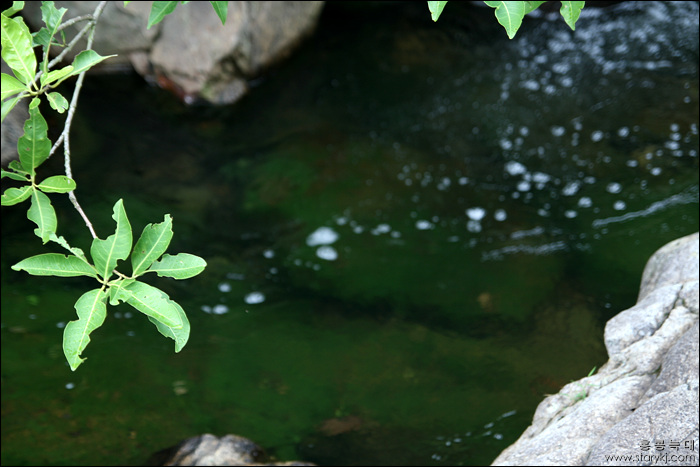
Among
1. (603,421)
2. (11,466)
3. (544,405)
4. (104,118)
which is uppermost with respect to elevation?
(104,118)

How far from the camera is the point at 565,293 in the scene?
271cm

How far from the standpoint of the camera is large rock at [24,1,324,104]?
378 cm

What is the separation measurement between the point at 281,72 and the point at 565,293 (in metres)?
2.64

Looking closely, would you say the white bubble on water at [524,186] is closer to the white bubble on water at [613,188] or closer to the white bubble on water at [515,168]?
the white bubble on water at [515,168]

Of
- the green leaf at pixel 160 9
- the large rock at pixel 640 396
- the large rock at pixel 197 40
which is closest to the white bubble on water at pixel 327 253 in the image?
the large rock at pixel 640 396

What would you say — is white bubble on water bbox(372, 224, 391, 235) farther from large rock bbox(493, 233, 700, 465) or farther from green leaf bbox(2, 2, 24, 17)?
green leaf bbox(2, 2, 24, 17)

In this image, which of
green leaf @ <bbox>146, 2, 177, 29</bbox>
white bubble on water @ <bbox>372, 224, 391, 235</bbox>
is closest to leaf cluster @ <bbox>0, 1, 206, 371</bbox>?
green leaf @ <bbox>146, 2, 177, 29</bbox>

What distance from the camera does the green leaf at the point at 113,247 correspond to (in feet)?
3.54

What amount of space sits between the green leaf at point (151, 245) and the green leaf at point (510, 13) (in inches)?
31.5

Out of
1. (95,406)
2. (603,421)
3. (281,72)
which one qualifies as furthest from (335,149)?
(603,421)

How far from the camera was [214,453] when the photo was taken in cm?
228

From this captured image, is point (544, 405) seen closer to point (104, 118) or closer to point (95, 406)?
point (95, 406)

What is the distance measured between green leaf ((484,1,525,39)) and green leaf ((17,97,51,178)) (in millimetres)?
942

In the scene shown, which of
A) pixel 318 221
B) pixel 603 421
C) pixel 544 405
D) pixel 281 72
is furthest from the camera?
pixel 281 72
